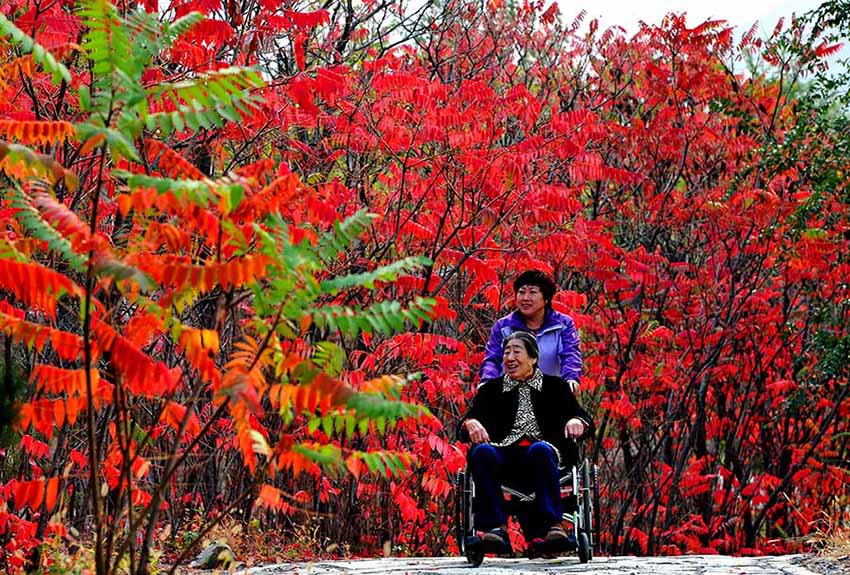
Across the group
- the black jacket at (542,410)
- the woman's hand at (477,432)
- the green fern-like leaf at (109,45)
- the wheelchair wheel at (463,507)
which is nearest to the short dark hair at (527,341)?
the black jacket at (542,410)

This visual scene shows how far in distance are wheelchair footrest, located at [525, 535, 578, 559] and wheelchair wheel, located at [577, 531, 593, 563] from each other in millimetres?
59

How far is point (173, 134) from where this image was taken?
8445 millimetres

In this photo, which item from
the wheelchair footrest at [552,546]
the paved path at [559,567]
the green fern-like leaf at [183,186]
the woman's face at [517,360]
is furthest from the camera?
the woman's face at [517,360]

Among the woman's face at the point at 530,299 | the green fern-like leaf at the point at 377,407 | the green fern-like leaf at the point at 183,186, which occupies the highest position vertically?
the woman's face at the point at 530,299

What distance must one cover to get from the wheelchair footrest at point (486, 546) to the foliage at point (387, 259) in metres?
0.70

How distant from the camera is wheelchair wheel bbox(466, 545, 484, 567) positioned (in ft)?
22.5

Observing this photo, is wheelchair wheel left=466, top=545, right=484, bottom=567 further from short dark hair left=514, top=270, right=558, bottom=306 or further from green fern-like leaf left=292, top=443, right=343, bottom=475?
green fern-like leaf left=292, top=443, right=343, bottom=475

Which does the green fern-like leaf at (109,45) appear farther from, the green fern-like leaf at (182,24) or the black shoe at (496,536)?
the black shoe at (496,536)

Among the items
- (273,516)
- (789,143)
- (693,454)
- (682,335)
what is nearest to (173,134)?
(273,516)

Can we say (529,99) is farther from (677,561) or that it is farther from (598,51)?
(677,561)

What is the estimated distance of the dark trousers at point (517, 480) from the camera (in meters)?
6.95

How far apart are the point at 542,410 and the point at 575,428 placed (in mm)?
285

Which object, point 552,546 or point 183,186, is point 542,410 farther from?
point 183,186

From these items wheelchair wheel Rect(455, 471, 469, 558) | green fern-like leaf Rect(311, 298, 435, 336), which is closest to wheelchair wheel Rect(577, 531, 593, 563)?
wheelchair wheel Rect(455, 471, 469, 558)
